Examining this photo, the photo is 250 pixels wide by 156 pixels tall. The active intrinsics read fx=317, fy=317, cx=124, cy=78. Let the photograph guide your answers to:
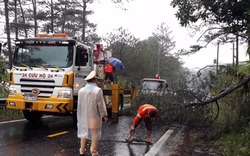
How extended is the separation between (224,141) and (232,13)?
189 inches

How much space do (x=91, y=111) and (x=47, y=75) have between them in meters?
3.82

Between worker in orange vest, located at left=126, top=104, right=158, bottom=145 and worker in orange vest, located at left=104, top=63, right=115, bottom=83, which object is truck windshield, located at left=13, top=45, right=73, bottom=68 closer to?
worker in orange vest, located at left=126, top=104, right=158, bottom=145

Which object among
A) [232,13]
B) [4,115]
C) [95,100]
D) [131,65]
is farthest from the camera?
[131,65]

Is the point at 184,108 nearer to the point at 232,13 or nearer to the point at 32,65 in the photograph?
the point at 232,13

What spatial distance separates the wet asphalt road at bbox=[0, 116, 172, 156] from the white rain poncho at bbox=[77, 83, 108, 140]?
0.84 metres

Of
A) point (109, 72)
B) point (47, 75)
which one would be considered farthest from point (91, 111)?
point (109, 72)

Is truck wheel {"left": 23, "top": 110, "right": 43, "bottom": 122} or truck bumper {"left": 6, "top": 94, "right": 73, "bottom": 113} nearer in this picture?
truck bumper {"left": 6, "top": 94, "right": 73, "bottom": 113}

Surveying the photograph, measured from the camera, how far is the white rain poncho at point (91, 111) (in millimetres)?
6086

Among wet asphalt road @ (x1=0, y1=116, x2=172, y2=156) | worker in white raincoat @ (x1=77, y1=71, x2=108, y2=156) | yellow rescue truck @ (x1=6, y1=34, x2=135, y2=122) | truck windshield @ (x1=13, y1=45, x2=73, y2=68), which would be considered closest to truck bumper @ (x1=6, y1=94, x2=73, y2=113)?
yellow rescue truck @ (x1=6, y1=34, x2=135, y2=122)

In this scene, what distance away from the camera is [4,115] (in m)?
12.1

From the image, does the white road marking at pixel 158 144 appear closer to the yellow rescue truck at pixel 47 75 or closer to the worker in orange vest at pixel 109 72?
the yellow rescue truck at pixel 47 75

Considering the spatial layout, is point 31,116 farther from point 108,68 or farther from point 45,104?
point 108,68

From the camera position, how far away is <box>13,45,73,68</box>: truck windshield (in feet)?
31.8

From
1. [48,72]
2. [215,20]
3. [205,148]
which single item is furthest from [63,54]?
[215,20]
